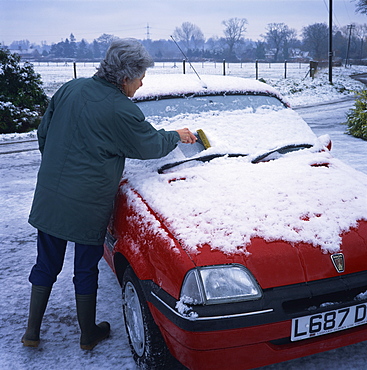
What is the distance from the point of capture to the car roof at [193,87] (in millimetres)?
3320

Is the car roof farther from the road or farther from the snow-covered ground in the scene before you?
the road

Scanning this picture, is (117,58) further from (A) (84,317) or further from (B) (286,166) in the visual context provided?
(A) (84,317)

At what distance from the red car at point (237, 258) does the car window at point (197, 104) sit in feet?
1.75

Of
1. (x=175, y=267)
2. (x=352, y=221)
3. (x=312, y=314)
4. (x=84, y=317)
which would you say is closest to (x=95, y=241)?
(x=84, y=317)

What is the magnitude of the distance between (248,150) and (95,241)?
1.22m

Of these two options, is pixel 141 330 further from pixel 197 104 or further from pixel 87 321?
pixel 197 104

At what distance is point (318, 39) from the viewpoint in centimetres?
9575

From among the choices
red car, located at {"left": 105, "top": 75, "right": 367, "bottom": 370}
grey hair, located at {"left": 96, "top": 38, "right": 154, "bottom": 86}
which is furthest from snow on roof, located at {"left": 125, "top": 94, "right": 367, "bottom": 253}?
grey hair, located at {"left": 96, "top": 38, "right": 154, "bottom": 86}

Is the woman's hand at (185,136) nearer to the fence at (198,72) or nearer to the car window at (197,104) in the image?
the car window at (197,104)

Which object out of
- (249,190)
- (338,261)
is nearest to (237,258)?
(338,261)

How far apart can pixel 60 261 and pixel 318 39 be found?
340 feet

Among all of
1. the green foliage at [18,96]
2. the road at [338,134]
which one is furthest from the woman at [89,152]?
the green foliage at [18,96]

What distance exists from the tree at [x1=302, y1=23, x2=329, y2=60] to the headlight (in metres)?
101

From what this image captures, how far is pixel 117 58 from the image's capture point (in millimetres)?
2215
